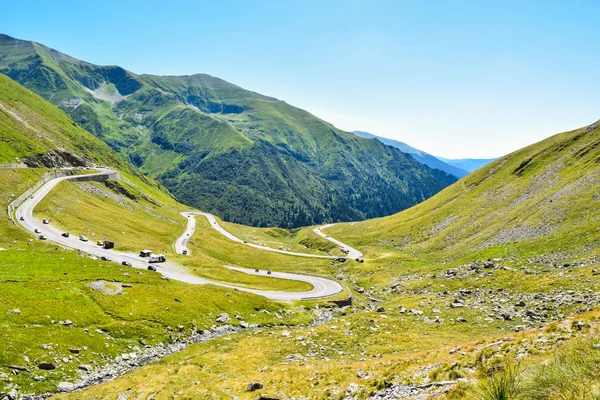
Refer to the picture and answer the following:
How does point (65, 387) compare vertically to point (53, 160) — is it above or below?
below

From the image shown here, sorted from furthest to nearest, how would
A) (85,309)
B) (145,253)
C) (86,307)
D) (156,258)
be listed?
(145,253) → (156,258) → (86,307) → (85,309)

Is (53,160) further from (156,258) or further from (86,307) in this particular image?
(86,307)

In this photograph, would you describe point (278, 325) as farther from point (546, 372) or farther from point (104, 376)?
point (546, 372)

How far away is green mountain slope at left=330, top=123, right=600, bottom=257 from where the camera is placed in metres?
88.8

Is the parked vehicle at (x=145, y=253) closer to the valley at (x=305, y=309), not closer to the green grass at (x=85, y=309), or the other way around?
the valley at (x=305, y=309)

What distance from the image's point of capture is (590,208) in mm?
90250

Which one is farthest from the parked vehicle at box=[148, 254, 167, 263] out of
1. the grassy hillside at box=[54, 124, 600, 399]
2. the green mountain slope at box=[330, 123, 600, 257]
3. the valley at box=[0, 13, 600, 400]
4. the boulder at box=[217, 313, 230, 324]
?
the green mountain slope at box=[330, 123, 600, 257]

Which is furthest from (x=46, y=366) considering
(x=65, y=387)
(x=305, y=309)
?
(x=305, y=309)

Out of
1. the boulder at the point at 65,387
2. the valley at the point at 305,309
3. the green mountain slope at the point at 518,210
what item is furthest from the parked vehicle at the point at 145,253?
the green mountain slope at the point at 518,210

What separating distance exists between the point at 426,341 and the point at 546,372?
37.4 m

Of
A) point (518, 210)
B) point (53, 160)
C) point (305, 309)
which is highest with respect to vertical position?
point (518, 210)

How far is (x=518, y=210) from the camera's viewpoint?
379 ft

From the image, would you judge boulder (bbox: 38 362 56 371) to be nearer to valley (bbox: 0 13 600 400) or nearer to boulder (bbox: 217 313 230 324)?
valley (bbox: 0 13 600 400)

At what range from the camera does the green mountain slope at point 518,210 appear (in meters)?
88.8
